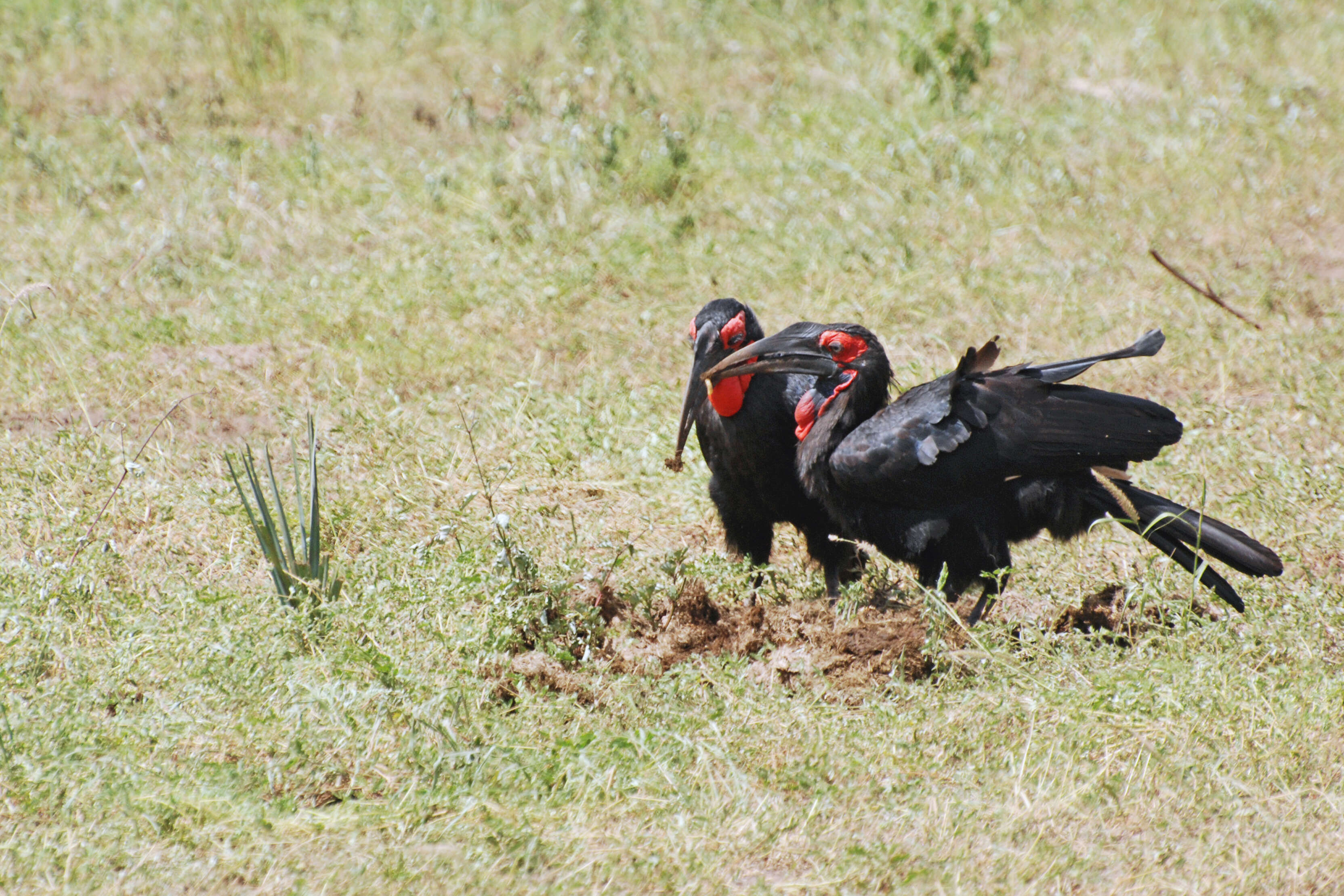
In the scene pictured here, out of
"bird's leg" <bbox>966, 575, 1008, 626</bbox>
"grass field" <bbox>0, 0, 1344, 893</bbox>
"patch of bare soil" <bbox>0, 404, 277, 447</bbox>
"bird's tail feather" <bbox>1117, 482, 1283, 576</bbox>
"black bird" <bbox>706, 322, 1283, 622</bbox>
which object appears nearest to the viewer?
"grass field" <bbox>0, 0, 1344, 893</bbox>

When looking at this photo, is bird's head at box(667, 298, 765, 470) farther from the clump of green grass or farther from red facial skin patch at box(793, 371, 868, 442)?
the clump of green grass

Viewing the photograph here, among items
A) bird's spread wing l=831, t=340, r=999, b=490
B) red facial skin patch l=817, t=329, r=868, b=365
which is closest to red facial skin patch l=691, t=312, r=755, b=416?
red facial skin patch l=817, t=329, r=868, b=365

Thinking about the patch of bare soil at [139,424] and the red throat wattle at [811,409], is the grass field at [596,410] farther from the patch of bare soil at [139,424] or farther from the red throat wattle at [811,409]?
the red throat wattle at [811,409]

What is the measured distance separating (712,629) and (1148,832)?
1.40m

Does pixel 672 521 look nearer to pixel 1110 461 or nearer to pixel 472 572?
pixel 472 572

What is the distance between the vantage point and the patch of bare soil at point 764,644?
3.57 metres

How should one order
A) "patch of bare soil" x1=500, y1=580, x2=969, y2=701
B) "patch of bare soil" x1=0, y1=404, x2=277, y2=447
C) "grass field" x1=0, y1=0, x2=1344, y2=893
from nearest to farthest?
"grass field" x1=0, y1=0, x2=1344, y2=893 < "patch of bare soil" x1=500, y1=580, x2=969, y2=701 < "patch of bare soil" x1=0, y1=404, x2=277, y2=447

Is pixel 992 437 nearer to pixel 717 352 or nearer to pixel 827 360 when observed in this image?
pixel 827 360

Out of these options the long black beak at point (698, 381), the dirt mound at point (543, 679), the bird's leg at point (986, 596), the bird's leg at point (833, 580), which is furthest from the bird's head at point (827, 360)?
the dirt mound at point (543, 679)

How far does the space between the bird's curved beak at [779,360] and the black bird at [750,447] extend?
0.08m

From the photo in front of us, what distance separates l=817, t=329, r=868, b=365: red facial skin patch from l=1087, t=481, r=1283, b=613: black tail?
0.85 metres

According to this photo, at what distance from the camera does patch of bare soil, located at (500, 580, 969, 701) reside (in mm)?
3568

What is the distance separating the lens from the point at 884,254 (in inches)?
257

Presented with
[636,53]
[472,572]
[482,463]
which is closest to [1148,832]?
[472,572]
